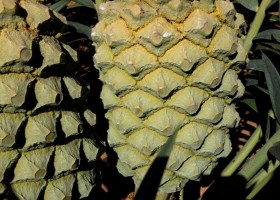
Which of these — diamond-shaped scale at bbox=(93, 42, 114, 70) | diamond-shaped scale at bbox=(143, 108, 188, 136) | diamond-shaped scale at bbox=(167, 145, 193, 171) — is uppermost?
diamond-shaped scale at bbox=(93, 42, 114, 70)

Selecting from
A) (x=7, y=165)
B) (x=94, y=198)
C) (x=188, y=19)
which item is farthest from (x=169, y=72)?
(x=94, y=198)

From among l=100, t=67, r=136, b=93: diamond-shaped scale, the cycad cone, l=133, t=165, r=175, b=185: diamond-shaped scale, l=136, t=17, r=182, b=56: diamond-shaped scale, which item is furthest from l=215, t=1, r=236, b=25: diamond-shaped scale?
l=133, t=165, r=175, b=185: diamond-shaped scale

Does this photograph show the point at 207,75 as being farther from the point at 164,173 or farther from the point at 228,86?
the point at 164,173

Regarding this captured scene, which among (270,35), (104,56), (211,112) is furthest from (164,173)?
(270,35)

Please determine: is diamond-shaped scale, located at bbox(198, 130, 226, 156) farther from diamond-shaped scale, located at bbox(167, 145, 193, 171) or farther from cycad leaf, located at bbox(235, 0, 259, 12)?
cycad leaf, located at bbox(235, 0, 259, 12)

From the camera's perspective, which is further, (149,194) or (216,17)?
(216,17)

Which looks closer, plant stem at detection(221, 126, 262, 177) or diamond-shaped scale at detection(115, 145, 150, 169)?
diamond-shaped scale at detection(115, 145, 150, 169)

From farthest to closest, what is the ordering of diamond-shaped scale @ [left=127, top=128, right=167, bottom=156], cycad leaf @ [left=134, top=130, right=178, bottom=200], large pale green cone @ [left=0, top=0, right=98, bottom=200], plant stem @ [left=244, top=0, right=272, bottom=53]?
1. plant stem @ [left=244, top=0, right=272, bottom=53]
2. diamond-shaped scale @ [left=127, top=128, right=167, bottom=156]
3. large pale green cone @ [left=0, top=0, right=98, bottom=200]
4. cycad leaf @ [left=134, top=130, right=178, bottom=200]

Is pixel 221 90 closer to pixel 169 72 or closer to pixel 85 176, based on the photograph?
pixel 169 72
